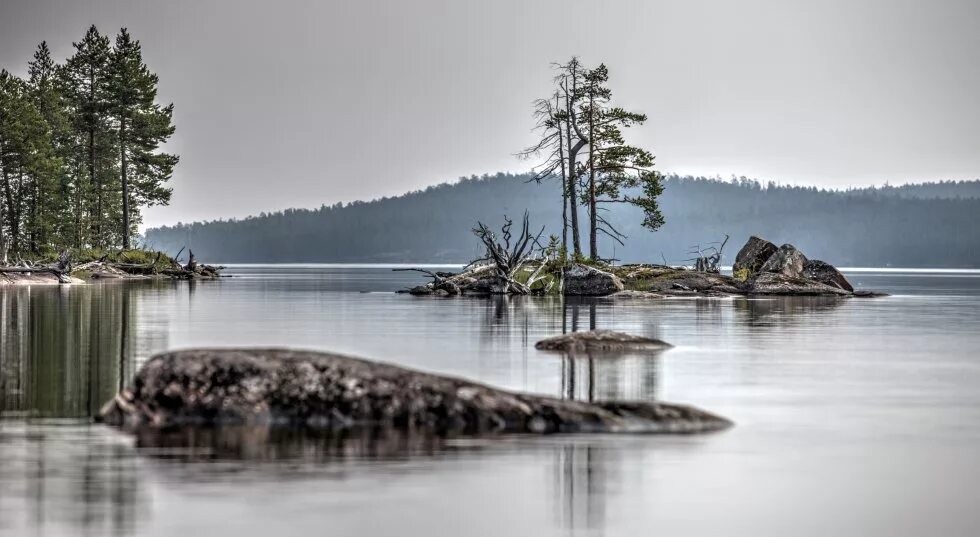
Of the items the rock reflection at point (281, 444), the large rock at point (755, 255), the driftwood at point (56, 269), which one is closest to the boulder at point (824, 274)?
the large rock at point (755, 255)

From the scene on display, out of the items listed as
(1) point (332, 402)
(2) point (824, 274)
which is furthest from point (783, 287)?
(1) point (332, 402)

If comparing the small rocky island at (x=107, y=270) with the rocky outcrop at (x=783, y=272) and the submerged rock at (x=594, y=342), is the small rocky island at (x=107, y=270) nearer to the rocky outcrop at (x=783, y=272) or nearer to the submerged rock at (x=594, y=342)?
the rocky outcrop at (x=783, y=272)

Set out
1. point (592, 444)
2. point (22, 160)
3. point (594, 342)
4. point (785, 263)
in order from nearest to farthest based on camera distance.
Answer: point (592, 444) < point (594, 342) < point (785, 263) < point (22, 160)

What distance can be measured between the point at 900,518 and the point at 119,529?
6029 millimetres

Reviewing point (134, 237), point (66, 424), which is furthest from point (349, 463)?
point (134, 237)

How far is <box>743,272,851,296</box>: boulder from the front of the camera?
68562 mm

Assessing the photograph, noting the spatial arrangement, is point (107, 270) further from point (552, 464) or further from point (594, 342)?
point (552, 464)

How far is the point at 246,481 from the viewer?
10.6 meters

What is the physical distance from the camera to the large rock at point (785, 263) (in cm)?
6988

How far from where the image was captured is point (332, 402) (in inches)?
562

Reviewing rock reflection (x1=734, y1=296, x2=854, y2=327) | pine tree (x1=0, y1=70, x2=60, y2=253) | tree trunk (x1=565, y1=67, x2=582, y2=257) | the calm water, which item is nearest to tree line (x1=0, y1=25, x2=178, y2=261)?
pine tree (x1=0, y1=70, x2=60, y2=253)

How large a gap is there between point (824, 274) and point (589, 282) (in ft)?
52.3

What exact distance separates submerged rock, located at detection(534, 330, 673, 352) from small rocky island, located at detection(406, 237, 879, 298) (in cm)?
3572

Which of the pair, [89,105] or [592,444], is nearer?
[592,444]
